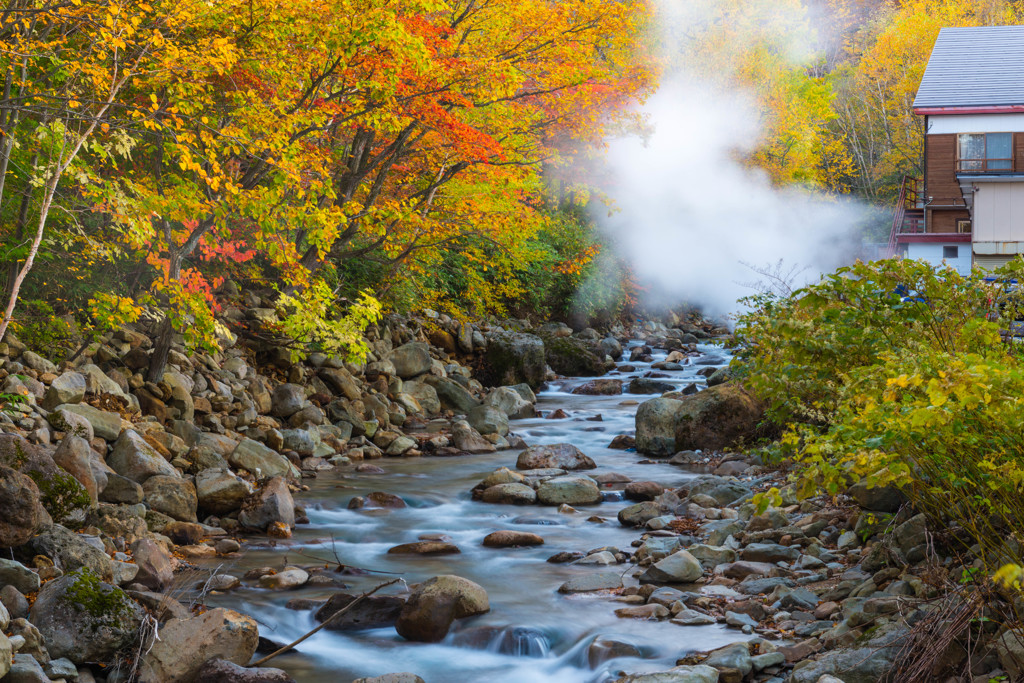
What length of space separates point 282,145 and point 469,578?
501cm

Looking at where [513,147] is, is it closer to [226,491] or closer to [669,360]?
[226,491]

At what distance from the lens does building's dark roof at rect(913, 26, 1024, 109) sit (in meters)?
25.1

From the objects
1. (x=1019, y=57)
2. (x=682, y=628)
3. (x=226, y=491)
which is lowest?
(x=682, y=628)

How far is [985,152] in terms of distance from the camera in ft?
83.1

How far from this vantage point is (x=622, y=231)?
96.5ft

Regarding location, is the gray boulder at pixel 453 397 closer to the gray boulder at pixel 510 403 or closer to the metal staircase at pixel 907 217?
the gray boulder at pixel 510 403

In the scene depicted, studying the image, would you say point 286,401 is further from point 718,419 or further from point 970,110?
point 970,110

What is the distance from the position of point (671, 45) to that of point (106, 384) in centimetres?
2844

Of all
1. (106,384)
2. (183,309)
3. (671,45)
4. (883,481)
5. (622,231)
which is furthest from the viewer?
(671,45)

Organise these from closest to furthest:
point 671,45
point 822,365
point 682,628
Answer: point 682,628 < point 822,365 < point 671,45

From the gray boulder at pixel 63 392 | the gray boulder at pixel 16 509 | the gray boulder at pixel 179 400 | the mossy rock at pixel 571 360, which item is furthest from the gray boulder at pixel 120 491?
the mossy rock at pixel 571 360

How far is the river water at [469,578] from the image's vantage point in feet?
18.2

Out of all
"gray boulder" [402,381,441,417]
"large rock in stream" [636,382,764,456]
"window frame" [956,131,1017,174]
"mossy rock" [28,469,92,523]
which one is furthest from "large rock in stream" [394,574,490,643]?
"window frame" [956,131,1017,174]

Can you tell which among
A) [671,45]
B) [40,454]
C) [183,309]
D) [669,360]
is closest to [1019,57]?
[671,45]
